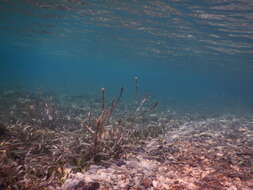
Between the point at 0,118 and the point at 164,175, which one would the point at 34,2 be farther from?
the point at 164,175

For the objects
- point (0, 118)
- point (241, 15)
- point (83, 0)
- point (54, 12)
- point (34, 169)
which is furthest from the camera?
point (54, 12)

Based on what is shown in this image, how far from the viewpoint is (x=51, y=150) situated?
20.3 feet

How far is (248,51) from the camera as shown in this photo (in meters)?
30.5

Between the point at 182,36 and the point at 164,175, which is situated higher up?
the point at 182,36

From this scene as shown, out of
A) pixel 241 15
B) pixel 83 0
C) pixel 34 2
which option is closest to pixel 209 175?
pixel 241 15

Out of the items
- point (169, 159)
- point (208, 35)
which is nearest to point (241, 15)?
point (208, 35)

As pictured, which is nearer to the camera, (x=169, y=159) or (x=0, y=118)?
(x=169, y=159)

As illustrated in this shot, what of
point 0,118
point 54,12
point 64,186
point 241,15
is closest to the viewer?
point 64,186

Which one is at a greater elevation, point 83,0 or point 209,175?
point 83,0

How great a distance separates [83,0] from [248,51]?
80.2 ft

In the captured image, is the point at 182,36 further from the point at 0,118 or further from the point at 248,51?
the point at 0,118

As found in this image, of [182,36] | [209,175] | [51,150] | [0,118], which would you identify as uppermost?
[182,36]

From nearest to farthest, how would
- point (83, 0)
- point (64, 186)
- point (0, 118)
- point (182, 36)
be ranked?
point (64, 186) < point (0, 118) < point (83, 0) < point (182, 36)

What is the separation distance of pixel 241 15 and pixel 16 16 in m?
27.0
